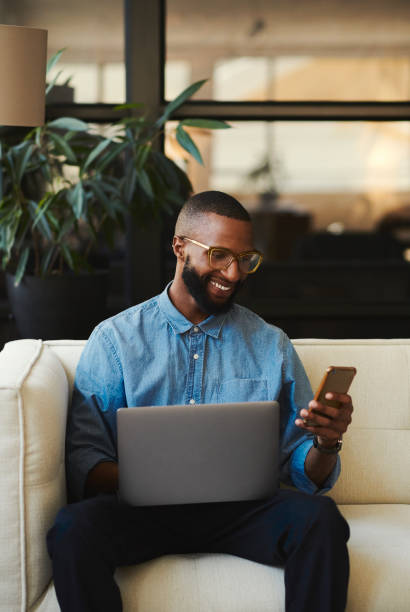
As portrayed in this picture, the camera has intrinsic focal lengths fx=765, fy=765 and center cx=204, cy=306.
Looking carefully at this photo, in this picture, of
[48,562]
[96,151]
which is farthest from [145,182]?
[48,562]

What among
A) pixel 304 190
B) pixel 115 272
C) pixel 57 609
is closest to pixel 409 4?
pixel 304 190

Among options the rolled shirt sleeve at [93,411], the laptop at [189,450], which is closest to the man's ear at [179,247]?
the rolled shirt sleeve at [93,411]

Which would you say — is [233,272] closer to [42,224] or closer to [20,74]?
[20,74]

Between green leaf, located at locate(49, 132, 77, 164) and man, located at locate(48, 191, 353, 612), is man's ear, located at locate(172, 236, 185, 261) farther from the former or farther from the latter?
green leaf, located at locate(49, 132, 77, 164)

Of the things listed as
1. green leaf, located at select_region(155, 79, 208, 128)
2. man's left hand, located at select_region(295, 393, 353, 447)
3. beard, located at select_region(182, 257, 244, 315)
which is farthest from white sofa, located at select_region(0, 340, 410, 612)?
green leaf, located at select_region(155, 79, 208, 128)

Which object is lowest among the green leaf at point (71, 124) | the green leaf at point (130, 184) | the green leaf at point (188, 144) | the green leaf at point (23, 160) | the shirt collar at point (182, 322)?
the shirt collar at point (182, 322)

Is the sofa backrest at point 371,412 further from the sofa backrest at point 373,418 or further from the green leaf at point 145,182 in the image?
the green leaf at point 145,182

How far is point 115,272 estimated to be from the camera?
11.3 ft

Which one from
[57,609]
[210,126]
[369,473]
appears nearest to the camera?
[57,609]

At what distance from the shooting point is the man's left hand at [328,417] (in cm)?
155

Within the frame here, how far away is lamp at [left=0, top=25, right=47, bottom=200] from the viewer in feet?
6.81

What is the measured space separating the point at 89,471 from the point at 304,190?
2109mm

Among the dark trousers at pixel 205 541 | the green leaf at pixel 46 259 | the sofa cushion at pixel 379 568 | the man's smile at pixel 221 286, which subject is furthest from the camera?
the green leaf at pixel 46 259

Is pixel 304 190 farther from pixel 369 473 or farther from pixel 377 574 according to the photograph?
pixel 377 574
